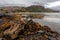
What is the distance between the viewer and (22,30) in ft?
14.9

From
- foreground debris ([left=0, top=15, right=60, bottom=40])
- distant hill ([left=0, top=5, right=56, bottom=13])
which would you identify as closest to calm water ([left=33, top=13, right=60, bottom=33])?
foreground debris ([left=0, top=15, right=60, bottom=40])

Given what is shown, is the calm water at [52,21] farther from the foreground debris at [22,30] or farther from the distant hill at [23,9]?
the distant hill at [23,9]

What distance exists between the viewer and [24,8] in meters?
5.05

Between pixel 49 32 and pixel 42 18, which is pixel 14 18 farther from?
pixel 49 32

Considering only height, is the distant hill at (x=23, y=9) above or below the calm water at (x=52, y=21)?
above

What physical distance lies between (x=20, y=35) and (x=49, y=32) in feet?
2.83

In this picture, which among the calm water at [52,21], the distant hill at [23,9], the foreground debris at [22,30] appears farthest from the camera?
the distant hill at [23,9]

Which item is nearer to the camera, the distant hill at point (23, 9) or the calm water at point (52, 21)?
the calm water at point (52, 21)

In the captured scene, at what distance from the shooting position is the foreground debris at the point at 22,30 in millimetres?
4398

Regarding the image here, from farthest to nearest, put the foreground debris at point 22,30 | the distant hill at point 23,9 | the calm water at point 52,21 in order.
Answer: the distant hill at point 23,9 → the calm water at point 52,21 → the foreground debris at point 22,30

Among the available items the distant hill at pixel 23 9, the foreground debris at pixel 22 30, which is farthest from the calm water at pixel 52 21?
the distant hill at pixel 23 9

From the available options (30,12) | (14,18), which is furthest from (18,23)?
(30,12)

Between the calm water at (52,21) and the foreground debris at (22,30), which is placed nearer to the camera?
the foreground debris at (22,30)

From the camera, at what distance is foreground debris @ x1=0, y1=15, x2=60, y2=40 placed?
4.40 metres
